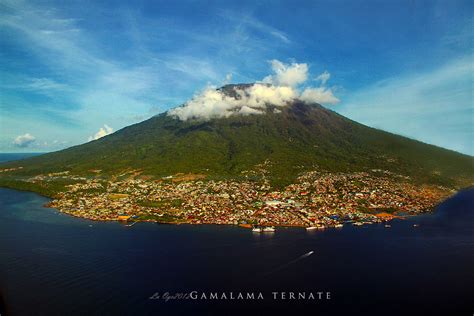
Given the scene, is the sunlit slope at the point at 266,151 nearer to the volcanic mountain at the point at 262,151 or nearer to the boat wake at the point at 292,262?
the volcanic mountain at the point at 262,151

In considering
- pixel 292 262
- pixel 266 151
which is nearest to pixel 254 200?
pixel 292 262

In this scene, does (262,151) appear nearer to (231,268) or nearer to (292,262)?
(292,262)

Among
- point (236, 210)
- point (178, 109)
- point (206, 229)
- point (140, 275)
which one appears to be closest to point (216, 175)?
point (236, 210)

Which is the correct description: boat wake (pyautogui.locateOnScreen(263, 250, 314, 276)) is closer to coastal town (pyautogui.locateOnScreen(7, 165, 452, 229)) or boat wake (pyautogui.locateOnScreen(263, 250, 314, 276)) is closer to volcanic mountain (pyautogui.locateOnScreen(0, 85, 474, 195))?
coastal town (pyautogui.locateOnScreen(7, 165, 452, 229))

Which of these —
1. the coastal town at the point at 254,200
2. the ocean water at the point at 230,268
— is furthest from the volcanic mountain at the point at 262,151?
the ocean water at the point at 230,268

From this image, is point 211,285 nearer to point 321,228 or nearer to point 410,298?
point 410,298

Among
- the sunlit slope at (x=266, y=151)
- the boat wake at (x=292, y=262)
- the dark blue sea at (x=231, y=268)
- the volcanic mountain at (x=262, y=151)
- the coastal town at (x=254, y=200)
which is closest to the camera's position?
the dark blue sea at (x=231, y=268)
